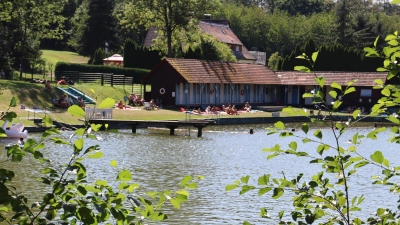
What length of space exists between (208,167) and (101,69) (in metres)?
34.1

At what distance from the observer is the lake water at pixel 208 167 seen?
1656 cm

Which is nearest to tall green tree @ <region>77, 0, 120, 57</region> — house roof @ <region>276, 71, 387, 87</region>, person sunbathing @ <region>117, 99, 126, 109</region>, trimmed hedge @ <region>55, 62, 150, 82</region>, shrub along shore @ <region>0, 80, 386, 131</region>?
trimmed hedge @ <region>55, 62, 150, 82</region>

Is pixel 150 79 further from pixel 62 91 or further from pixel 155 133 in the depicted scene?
pixel 155 133

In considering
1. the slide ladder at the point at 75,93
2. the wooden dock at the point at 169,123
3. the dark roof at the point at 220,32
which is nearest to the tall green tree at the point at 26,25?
the slide ladder at the point at 75,93

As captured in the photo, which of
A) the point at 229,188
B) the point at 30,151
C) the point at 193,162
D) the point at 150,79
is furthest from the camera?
the point at 150,79

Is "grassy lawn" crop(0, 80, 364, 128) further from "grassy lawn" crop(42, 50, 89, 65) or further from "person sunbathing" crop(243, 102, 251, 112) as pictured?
"grassy lawn" crop(42, 50, 89, 65)

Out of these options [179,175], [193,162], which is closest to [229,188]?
[179,175]

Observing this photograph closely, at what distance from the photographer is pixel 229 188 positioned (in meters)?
4.95

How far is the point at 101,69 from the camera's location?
187 ft

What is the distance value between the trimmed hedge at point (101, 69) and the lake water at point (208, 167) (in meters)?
19.7

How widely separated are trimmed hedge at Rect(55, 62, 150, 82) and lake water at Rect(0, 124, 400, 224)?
19666 mm

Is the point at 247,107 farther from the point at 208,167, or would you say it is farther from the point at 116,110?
the point at 208,167

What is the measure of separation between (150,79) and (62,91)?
630 centimetres

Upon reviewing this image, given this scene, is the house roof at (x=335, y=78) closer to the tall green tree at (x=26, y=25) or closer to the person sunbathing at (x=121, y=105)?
the person sunbathing at (x=121, y=105)
